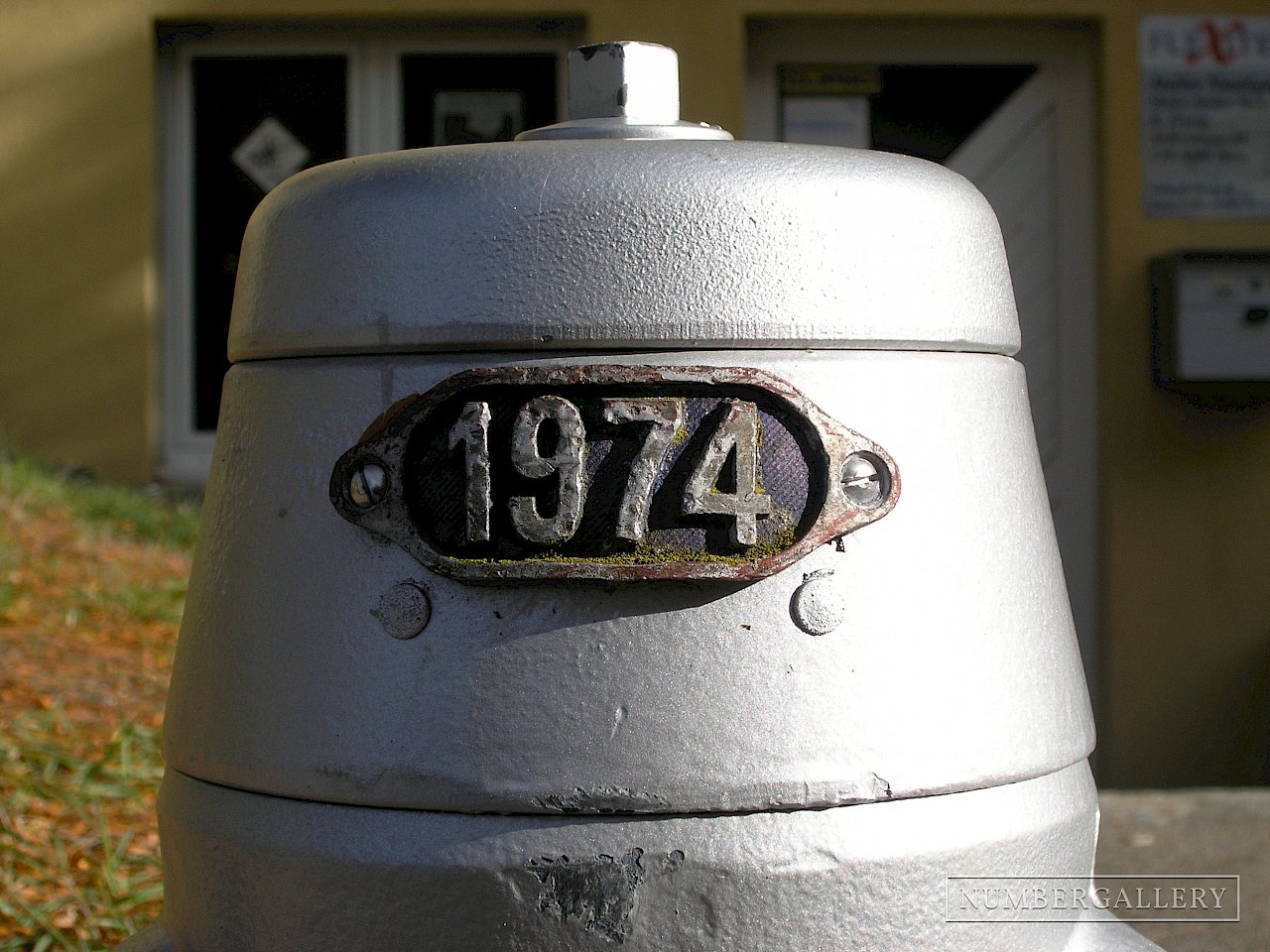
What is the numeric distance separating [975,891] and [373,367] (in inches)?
27.4

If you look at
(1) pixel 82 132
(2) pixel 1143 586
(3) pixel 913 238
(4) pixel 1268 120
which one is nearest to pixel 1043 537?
(3) pixel 913 238

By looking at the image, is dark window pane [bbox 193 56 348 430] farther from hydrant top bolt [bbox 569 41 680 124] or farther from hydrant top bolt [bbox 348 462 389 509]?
hydrant top bolt [bbox 348 462 389 509]

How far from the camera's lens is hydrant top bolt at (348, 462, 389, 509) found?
1.13 m

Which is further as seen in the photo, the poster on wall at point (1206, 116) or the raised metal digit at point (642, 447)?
the poster on wall at point (1206, 116)

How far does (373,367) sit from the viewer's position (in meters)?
1.16

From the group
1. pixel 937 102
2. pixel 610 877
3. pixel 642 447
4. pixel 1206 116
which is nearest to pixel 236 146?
pixel 937 102

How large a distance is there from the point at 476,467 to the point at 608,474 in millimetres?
108

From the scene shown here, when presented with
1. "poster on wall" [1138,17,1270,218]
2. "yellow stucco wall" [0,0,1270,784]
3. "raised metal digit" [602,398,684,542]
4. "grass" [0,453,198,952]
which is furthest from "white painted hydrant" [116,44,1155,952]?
"poster on wall" [1138,17,1270,218]

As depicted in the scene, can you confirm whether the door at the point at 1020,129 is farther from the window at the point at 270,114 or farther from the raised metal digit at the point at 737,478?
the raised metal digit at the point at 737,478

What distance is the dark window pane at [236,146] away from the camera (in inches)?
192

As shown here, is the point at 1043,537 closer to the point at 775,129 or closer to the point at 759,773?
the point at 759,773

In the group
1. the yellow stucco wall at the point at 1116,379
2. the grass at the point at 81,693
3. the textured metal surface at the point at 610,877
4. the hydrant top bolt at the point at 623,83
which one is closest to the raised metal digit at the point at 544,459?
the textured metal surface at the point at 610,877

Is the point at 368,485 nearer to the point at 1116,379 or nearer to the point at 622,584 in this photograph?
the point at 622,584

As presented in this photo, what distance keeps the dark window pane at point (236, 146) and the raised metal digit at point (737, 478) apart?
161 inches
